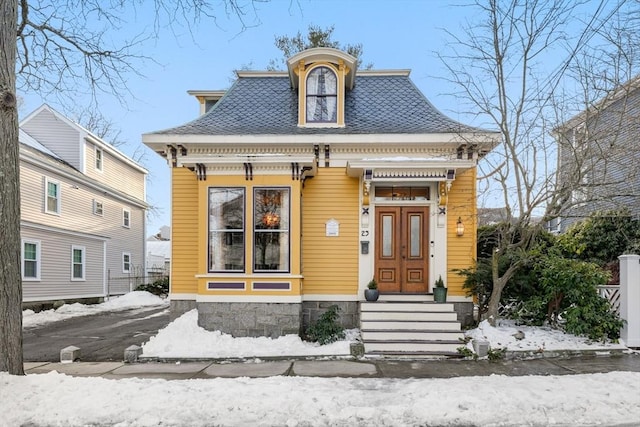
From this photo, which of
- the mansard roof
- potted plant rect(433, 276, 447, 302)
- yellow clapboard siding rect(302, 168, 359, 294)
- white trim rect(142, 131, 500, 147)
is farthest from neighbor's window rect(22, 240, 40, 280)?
potted plant rect(433, 276, 447, 302)

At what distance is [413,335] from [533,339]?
7.03 ft

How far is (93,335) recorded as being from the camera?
10164 mm

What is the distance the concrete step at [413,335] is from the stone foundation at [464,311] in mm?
1036

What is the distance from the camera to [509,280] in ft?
28.3

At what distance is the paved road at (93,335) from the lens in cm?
808

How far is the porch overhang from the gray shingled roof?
81 cm

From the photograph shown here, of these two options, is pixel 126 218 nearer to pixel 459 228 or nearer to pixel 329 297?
pixel 329 297

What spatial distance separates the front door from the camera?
916 cm

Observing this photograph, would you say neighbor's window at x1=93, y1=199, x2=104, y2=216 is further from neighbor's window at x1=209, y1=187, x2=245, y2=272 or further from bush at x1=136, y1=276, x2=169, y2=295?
neighbor's window at x1=209, y1=187, x2=245, y2=272

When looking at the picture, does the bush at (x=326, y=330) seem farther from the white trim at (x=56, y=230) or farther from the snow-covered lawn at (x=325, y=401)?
the white trim at (x=56, y=230)

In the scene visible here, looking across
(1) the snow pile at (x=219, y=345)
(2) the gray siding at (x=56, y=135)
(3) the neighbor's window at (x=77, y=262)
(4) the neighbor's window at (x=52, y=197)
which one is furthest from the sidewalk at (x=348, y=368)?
(2) the gray siding at (x=56, y=135)

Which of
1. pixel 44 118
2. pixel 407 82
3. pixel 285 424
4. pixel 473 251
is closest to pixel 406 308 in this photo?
pixel 473 251

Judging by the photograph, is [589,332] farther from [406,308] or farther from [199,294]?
[199,294]

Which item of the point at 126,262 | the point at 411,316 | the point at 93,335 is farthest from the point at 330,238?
the point at 126,262
